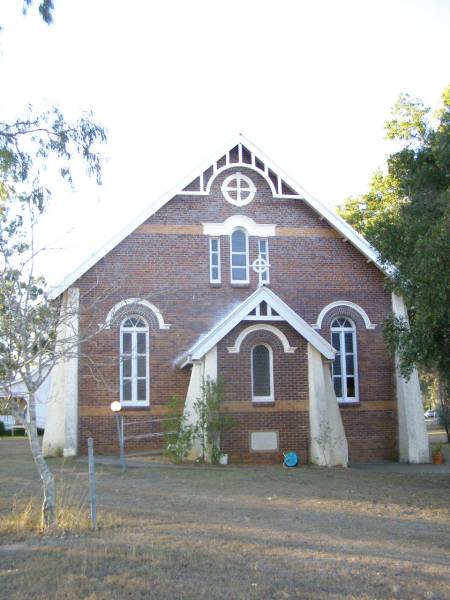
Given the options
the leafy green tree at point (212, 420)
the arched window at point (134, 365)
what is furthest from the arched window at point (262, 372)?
the arched window at point (134, 365)

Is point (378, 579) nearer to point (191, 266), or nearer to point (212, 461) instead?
point (212, 461)

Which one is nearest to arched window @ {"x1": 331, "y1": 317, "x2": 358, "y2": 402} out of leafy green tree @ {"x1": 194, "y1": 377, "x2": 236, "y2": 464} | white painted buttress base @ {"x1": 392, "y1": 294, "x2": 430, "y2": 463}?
white painted buttress base @ {"x1": 392, "y1": 294, "x2": 430, "y2": 463}

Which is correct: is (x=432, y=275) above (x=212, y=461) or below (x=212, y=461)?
above

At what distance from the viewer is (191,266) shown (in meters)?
21.1

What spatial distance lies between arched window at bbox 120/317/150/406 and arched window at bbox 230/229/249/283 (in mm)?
3111

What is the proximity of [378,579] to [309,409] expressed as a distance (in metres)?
11.8

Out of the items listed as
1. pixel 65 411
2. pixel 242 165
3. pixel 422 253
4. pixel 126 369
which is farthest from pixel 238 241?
pixel 422 253

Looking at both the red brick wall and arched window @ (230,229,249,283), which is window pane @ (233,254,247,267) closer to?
arched window @ (230,229,249,283)

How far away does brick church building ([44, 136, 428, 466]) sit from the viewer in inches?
739

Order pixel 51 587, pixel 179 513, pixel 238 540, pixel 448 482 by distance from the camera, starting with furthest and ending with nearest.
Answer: pixel 448 482
pixel 179 513
pixel 238 540
pixel 51 587

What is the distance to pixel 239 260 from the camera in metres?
21.6

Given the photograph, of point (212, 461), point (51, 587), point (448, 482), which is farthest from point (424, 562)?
point (212, 461)

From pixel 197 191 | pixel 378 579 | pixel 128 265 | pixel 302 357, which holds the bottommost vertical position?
pixel 378 579

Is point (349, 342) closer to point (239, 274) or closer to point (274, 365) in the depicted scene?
point (274, 365)
